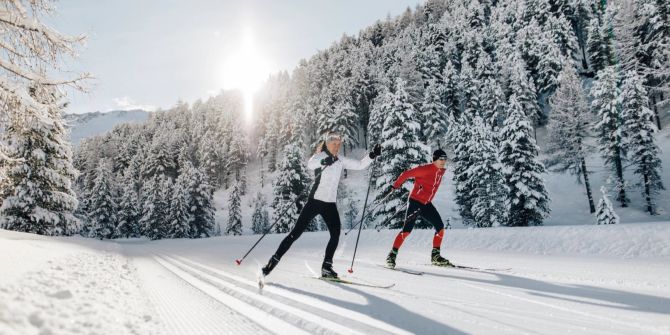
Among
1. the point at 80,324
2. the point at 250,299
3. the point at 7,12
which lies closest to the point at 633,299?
the point at 250,299

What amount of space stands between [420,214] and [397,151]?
59.3 ft

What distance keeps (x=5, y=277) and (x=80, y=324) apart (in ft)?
5.56

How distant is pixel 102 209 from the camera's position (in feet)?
168

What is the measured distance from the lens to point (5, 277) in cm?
397

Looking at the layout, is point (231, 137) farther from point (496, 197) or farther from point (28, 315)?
point (28, 315)

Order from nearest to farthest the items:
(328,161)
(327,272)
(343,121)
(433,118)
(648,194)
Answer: (328,161)
(327,272)
(648,194)
(433,118)
(343,121)

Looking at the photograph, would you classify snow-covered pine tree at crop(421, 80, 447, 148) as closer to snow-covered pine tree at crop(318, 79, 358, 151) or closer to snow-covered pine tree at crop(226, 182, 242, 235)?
snow-covered pine tree at crop(318, 79, 358, 151)

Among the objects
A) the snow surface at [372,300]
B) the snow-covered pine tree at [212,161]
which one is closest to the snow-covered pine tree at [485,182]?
the snow surface at [372,300]

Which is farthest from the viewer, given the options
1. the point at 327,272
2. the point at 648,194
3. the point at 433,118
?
the point at 433,118

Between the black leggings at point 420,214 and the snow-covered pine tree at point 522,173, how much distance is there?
26.2 m

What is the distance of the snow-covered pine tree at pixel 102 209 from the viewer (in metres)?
50.8

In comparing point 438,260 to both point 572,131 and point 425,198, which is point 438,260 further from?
point 572,131

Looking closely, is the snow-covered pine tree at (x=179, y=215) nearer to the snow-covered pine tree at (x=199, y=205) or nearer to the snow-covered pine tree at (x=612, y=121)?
the snow-covered pine tree at (x=199, y=205)

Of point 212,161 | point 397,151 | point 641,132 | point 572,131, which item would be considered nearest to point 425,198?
point 397,151
